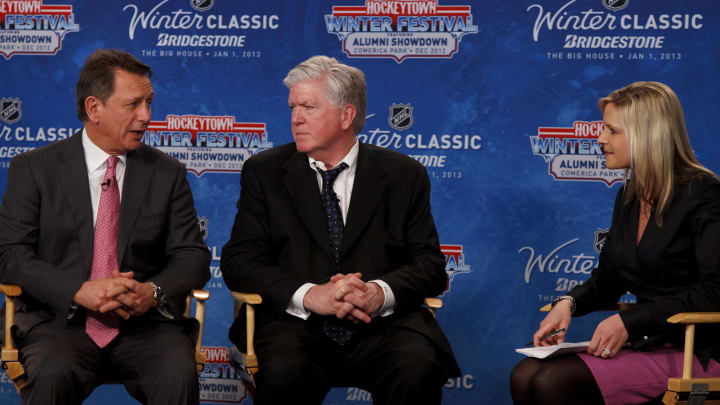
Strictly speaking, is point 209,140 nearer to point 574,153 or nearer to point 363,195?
point 363,195

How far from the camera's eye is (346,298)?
3047 mm

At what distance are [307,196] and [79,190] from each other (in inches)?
34.7

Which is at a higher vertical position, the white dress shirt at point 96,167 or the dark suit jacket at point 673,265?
the white dress shirt at point 96,167

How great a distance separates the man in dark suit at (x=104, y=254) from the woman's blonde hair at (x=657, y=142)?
1739 mm

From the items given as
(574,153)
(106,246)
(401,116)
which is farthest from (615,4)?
(106,246)

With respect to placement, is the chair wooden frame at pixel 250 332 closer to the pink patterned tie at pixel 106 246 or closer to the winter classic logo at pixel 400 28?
the pink patterned tie at pixel 106 246

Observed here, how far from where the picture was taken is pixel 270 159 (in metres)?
3.45

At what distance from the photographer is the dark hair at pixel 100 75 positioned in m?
3.26

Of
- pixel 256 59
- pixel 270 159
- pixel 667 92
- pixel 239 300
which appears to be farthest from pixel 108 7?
pixel 667 92

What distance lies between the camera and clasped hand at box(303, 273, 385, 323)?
10.0ft

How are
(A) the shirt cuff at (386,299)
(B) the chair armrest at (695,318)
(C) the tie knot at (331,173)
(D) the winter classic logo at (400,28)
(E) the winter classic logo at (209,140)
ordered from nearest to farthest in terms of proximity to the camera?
(B) the chair armrest at (695,318)
(A) the shirt cuff at (386,299)
(C) the tie knot at (331,173)
(D) the winter classic logo at (400,28)
(E) the winter classic logo at (209,140)

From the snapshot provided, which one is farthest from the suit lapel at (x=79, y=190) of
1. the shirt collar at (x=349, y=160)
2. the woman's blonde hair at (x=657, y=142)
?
the woman's blonde hair at (x=657, y=142)

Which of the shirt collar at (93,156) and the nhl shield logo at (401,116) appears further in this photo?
the nhl shield logo at (401,116)

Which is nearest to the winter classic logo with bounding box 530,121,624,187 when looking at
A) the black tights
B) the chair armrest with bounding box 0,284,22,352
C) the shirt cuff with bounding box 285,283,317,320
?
the black tights
